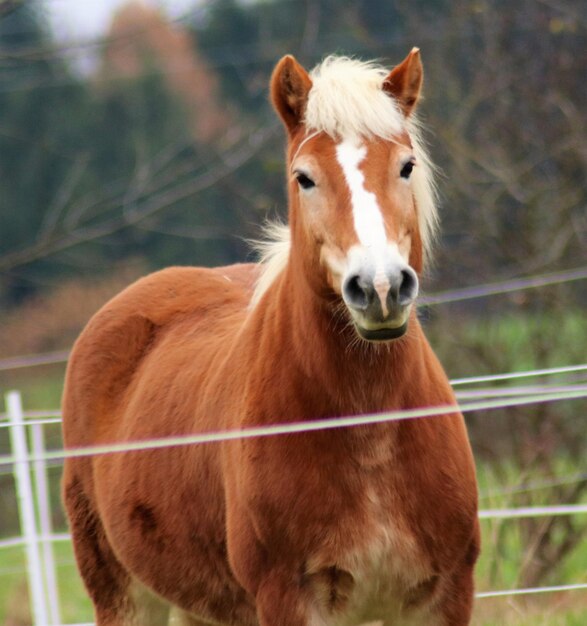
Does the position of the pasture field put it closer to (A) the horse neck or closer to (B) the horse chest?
(B) the horse chest

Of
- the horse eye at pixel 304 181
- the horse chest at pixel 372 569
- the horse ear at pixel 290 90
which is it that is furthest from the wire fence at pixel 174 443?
the horse ear at pixel 290 90

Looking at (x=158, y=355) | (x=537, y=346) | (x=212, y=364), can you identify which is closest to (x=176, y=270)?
(x=158, y=355)

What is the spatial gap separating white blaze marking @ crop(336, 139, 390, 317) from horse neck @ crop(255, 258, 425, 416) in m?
0.34

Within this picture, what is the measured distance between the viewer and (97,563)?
514 cm

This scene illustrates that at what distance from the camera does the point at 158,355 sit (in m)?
4.92

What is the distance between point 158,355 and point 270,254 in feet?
2.98

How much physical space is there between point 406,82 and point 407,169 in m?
0.36

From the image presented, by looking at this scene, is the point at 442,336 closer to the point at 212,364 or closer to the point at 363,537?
the point at 212,364

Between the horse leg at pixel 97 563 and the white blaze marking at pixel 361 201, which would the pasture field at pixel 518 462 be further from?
the white blaze marking at pixel 361 201

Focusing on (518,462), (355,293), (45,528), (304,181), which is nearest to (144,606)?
(45,528)

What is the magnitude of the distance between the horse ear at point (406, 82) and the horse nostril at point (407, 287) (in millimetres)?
788

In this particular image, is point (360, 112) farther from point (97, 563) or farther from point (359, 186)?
point (97, 563)

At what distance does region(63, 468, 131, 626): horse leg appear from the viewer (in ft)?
16.6

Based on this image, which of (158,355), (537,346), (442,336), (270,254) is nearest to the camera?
(270,254)
